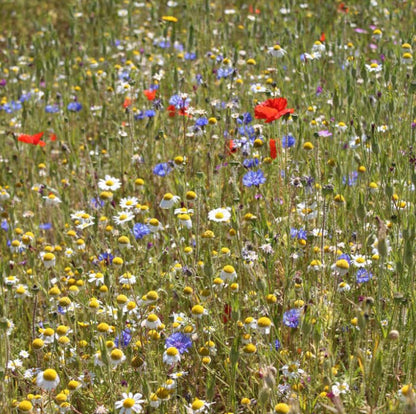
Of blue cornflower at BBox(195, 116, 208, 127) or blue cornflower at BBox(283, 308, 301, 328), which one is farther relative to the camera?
blue cornflower at BBox(195, 116, 208, 127)

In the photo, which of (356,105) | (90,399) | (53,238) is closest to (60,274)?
(53,238)

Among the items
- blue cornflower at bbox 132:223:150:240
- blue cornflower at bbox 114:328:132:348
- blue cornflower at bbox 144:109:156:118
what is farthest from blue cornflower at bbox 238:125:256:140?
blue cornflower at bbox 114:328:132:348

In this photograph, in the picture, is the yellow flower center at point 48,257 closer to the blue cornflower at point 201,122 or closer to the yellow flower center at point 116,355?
the yellow flower center at point 116,355

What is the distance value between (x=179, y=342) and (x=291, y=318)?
→ 369 millimetres

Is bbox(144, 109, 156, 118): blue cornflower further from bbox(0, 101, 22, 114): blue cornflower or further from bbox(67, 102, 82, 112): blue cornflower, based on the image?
bbox(0, 101, 22, 114): blue cornflower

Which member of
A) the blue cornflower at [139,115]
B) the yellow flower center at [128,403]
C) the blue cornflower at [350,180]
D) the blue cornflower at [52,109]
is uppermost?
the blue cornflower at [350,180]

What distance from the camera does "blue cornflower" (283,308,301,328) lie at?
202 centimetres

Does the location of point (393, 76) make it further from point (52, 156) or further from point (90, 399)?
point (52, 156)

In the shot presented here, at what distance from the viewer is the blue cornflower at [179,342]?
77.3 inches

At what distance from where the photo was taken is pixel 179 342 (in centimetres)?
199

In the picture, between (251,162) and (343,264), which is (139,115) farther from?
(343,264)

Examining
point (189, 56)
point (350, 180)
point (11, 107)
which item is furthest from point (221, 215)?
point (11, 107)

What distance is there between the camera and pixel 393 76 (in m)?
2.84

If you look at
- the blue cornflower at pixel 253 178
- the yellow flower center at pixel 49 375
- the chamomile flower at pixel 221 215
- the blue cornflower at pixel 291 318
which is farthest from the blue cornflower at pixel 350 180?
the yellow flower center at pixel 49 375
